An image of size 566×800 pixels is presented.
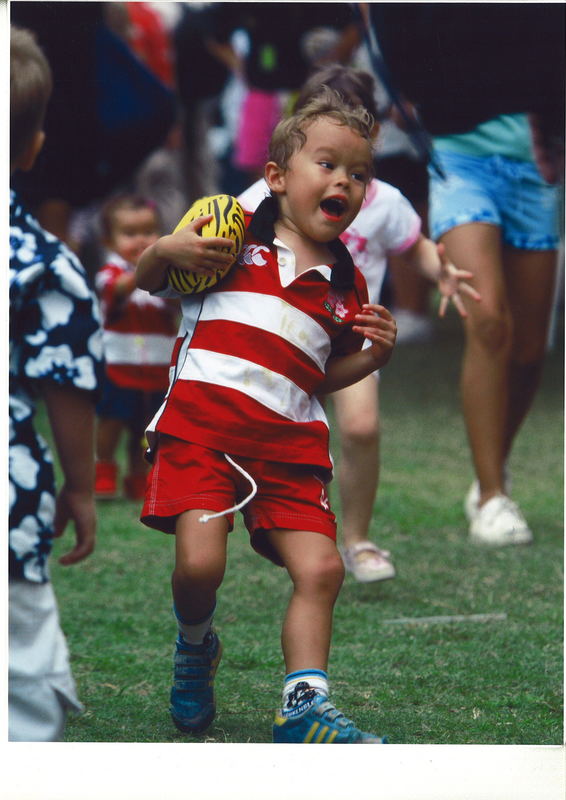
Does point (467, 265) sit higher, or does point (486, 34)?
point (486, 34)

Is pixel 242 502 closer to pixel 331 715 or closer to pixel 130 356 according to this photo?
pixel 331 715

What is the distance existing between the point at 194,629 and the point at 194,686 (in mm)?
102

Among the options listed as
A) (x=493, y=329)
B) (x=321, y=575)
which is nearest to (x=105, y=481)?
(x=493, y=329)

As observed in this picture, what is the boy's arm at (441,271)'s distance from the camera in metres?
3.00

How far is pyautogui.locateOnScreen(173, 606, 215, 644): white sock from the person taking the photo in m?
2.44

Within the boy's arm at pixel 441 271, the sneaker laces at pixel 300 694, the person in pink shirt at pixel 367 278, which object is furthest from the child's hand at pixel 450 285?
the sneaker laces at pixel 300 694

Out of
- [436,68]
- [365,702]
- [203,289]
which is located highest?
[436,68]

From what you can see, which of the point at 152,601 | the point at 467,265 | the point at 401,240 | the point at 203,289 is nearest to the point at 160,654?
the point at 152,601

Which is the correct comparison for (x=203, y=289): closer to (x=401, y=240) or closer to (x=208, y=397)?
(x=208, y=397)

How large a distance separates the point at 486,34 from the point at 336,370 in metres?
1.60

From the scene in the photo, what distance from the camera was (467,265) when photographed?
3967 millimetres

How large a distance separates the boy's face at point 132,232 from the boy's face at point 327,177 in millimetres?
2878

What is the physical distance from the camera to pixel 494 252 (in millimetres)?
4000

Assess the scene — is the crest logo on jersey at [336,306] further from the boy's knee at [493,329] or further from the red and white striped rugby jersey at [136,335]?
the red and white striped rugby jersey at [136,335]
